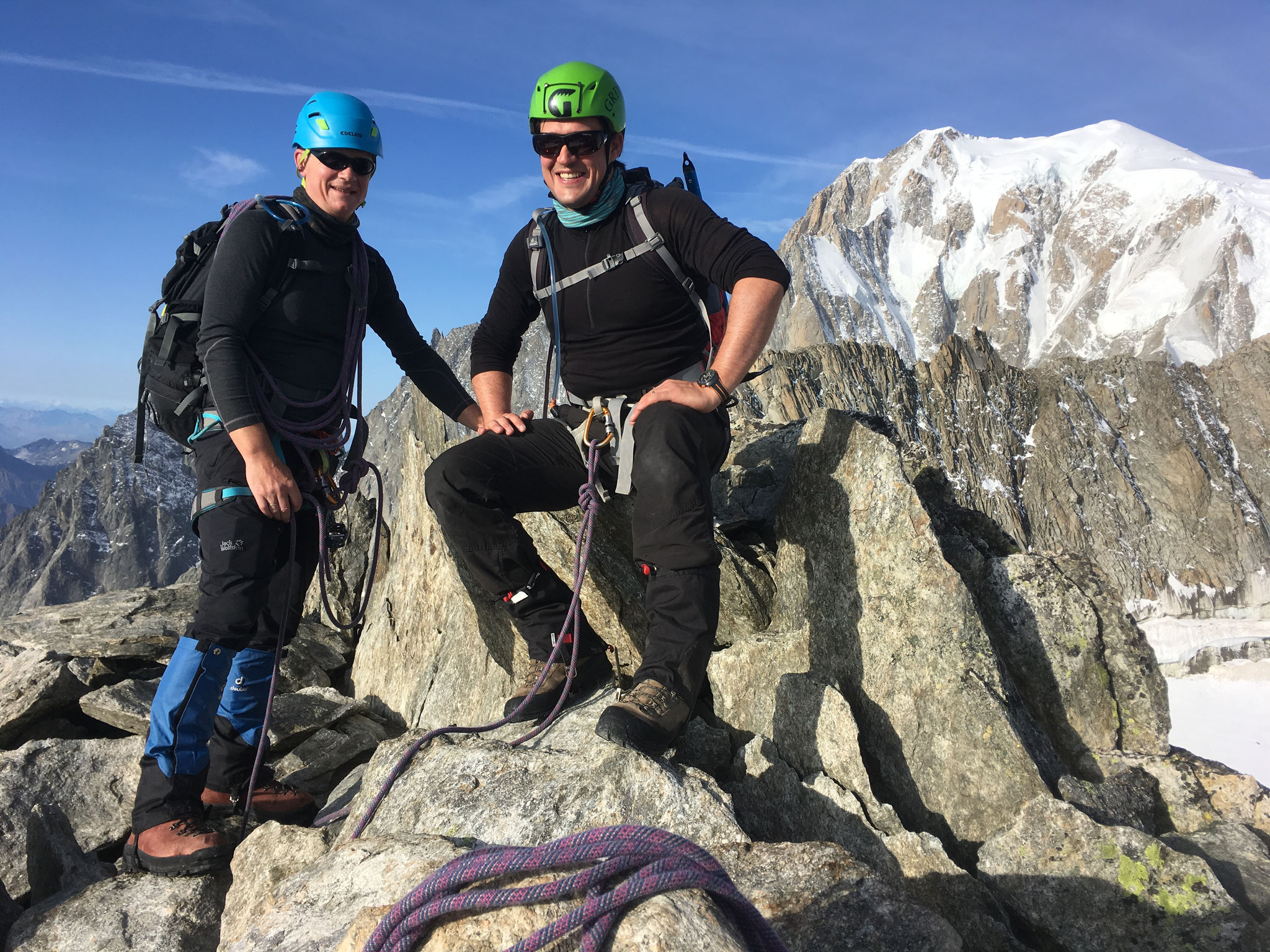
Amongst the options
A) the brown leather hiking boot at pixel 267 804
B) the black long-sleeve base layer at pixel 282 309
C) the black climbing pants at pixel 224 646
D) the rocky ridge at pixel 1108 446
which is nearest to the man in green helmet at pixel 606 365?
the black long-sleeve base layer at pixel 282 309

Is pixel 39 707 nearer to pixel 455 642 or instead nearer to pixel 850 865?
pixel 455 642

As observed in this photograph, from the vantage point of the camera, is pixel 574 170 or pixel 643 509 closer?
pixel 643 509

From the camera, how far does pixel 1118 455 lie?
105500 mm

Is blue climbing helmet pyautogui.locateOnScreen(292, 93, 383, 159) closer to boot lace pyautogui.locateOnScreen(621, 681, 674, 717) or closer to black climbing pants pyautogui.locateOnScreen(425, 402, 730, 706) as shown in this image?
black climbing pants pyautogui.locateOnScreen(425, 402, 730, 706)

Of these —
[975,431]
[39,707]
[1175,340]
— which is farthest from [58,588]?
[1175,340]

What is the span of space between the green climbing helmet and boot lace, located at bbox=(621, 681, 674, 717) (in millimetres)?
3836

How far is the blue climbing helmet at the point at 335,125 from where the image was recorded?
5074mm

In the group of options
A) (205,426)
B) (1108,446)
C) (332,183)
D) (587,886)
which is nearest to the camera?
(587,886)

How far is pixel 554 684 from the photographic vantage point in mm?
5059

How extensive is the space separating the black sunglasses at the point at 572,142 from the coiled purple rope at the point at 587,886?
175 inches

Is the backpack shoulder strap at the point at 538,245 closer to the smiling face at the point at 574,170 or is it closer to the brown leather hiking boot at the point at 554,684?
the smiling face at the point at 574,170

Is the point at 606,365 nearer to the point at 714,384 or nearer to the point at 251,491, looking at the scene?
the point at 714,384

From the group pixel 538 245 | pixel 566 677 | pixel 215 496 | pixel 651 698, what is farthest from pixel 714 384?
pixel 215 496

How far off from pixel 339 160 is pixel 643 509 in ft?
11.0
